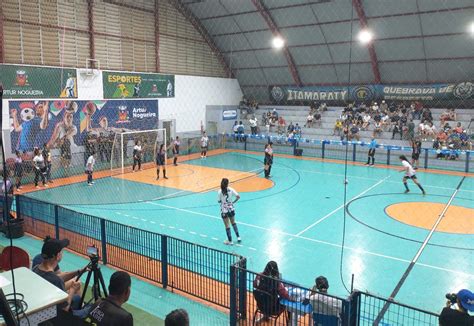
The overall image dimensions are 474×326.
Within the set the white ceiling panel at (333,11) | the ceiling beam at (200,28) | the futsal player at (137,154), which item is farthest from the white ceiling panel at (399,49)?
the futsal player at (137,154)

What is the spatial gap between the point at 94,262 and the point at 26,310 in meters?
2.59

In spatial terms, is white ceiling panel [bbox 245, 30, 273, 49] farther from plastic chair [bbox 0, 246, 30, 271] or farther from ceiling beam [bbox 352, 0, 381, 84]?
plastic chair [bbox 0, 246, 30, 271]

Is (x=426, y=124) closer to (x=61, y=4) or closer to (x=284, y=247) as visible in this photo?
(x=284, y=247)

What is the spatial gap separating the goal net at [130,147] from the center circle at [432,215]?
11054 mm

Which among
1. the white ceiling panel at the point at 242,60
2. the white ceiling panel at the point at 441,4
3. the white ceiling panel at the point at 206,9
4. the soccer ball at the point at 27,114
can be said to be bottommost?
the soccer ball at the point at 27,114

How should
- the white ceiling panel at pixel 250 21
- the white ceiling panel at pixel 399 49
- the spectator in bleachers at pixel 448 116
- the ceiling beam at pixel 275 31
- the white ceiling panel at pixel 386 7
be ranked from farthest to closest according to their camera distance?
the white ceiling panel at pixel 250 21
the ceiling beam at pixel 275 31
the spectator in bleachers at pixel 448 116
the white ceiling panel at pixel 399 49
the white ceiling panel at pixel 386 7

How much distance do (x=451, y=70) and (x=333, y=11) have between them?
24.2ft

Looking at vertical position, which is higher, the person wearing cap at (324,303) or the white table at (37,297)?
the white table at (37,297)

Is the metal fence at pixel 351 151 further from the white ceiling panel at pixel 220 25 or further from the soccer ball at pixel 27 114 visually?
the soccer ball at pixel 27 114

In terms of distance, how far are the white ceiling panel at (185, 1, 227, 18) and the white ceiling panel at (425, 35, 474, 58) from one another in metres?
11.5

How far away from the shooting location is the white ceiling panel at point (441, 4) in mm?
19531

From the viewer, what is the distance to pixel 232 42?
2669 cm

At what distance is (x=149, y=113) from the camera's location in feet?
76.3

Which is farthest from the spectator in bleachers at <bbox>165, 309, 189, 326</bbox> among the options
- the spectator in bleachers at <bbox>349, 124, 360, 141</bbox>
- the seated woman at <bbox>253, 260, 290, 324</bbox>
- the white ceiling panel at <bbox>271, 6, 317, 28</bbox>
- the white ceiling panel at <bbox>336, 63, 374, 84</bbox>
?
the white ceiling panel at <bbox>336, 63, 374, 84</bbox>
